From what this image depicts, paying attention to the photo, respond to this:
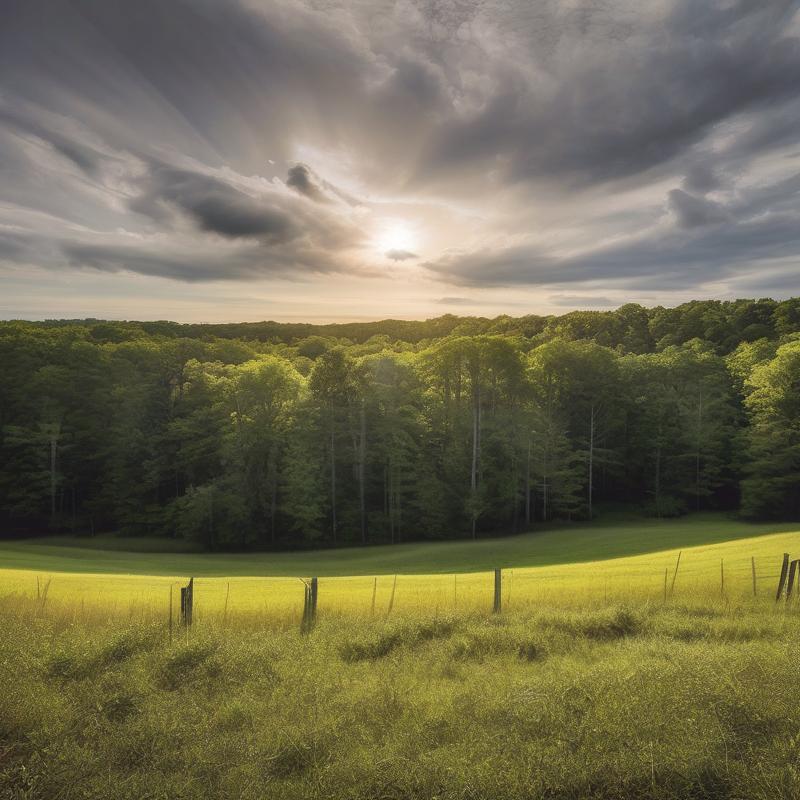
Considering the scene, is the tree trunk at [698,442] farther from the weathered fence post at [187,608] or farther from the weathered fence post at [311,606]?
the weathered fence post at [187,608]

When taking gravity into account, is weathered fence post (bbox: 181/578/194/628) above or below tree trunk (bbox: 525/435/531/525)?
above

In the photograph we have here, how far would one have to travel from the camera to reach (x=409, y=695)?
364 inches

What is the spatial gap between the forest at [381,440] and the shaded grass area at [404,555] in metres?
4.52

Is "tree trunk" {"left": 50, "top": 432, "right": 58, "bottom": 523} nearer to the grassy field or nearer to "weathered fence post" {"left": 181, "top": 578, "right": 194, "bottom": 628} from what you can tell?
the grassy field

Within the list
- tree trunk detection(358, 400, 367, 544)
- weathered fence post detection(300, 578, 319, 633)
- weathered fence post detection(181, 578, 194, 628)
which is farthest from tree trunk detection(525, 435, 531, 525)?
weathered fence post detection(181, 578, 194, 628)

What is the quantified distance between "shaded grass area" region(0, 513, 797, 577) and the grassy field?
13.2 meters

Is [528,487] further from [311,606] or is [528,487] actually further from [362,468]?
[311,606]

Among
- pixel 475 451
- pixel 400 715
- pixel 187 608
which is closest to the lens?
pixel 400 715

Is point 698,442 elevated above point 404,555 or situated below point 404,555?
above

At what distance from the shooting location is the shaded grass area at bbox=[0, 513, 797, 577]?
30.1 metres

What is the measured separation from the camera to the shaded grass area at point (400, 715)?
→ 6852mm

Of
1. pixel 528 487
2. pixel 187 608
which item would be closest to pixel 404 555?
Result: pixel 528 487

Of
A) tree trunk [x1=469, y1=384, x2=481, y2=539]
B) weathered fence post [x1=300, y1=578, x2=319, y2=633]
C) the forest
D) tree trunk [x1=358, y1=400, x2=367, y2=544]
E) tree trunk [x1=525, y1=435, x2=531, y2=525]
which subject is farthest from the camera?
tree trunk [x1=525, y1=435, x2=531, y2=525]

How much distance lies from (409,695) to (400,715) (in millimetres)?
596
